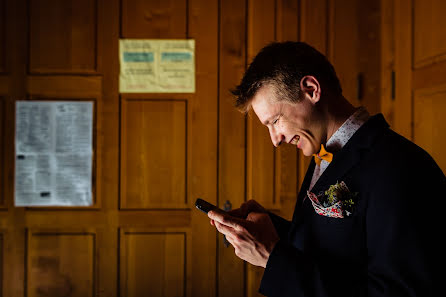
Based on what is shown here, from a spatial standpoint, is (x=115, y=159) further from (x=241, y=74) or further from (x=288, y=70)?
(x=288, y=70)

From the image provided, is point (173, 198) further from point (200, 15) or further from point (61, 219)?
point (200, 15)

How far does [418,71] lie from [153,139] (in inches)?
50.2

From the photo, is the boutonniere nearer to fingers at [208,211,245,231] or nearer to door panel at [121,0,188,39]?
fingers at [208,211,245,231]

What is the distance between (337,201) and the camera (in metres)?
0.84

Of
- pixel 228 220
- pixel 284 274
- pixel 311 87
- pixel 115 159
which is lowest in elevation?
pixel 284 274

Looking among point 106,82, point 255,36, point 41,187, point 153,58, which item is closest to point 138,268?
point 41,187

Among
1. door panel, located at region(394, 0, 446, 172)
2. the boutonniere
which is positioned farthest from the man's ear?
door panel, located at region(394, 0, 446, 172)

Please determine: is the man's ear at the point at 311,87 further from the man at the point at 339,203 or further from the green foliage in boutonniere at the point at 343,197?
the green foliage in boutonniere at the point at 343,197

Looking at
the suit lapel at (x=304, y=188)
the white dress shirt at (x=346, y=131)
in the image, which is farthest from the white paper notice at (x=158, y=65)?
the white dress shirt at (x=346, y=131)

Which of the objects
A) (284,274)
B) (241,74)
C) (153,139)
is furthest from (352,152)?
(153,139)

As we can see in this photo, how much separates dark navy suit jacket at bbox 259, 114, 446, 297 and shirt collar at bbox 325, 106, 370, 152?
4cm

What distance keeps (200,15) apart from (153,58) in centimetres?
33

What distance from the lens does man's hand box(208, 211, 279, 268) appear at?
35.2 inches

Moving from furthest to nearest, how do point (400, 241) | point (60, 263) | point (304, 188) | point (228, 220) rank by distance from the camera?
point (60, 263) → point (304, 188) → point (228, 220) → point (400, 241)
